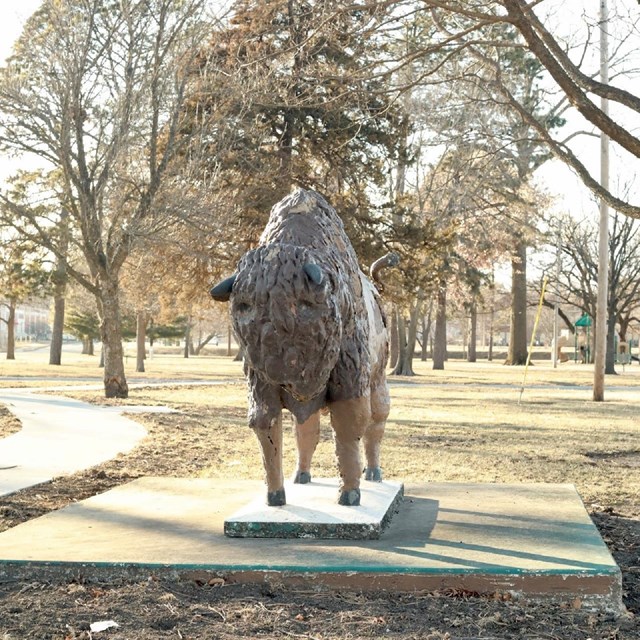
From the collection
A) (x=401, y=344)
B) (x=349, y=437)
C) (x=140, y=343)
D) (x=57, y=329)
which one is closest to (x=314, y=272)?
(x=349, y=437)

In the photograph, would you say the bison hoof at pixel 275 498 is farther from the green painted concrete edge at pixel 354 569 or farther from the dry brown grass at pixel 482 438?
the dry brown grass at pixel 482 438

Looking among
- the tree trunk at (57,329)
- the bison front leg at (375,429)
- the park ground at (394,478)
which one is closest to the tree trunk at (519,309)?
the park ground at (394,478)

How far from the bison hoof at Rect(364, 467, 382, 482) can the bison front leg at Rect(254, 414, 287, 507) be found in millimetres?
1221

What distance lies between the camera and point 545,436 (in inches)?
539

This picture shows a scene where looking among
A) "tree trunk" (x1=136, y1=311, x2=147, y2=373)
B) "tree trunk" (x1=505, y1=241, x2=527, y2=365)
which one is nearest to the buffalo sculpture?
"tree trunk" (x1=136, y1=311, x2=147, y2=373)

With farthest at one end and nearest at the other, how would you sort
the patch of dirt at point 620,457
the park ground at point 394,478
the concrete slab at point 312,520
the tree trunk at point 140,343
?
the tree trunk at point 140,343
the patch of dirt at point 620,457
the concrete slab at point 312,520
the park ground at point 394,478

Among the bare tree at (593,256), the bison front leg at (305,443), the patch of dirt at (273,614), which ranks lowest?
the patch of dirt at (273,614)

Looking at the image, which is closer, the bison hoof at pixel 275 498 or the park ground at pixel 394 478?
the park ground at pixel 394 478

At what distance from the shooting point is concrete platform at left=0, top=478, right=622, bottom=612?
4.64 metres

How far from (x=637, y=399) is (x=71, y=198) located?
A: 15.0 meters

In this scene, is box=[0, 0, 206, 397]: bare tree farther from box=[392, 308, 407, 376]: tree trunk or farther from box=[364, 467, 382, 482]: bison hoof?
box=[392, 308, 407, 376]: tree trunk

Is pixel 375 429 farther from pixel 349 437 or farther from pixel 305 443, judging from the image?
pixel 349 437

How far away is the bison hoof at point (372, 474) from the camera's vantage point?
6855mm

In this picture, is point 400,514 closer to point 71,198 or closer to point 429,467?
point 429,467
